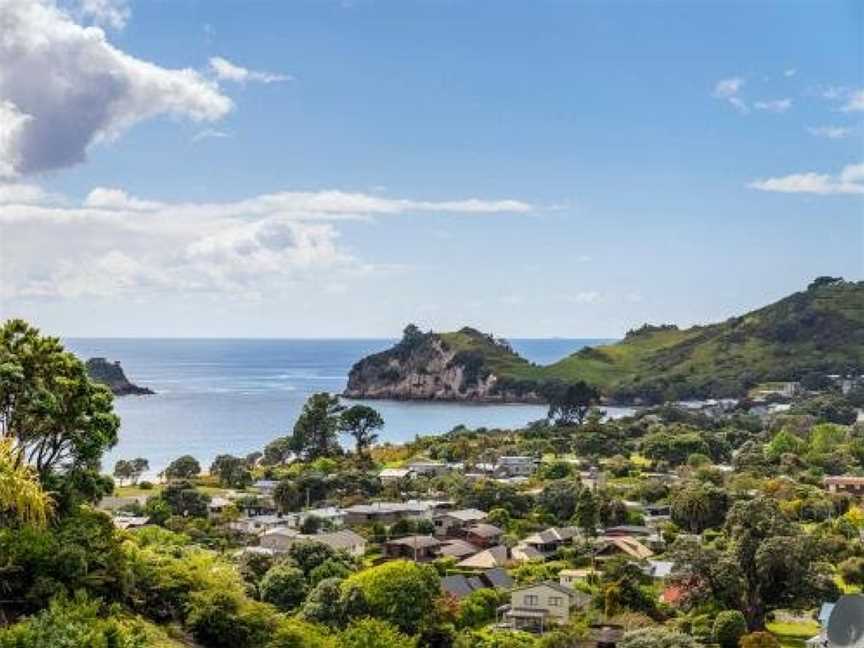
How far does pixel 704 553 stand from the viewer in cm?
2778

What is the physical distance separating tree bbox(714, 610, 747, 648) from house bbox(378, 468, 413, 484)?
2888 cm

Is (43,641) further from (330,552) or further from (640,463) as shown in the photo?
(640,463)

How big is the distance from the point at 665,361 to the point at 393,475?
81.7m

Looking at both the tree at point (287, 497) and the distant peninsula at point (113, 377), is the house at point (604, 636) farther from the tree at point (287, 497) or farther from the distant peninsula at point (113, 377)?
the distant peninsula at point (113, 377)

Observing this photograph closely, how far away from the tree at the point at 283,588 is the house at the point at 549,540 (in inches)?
484

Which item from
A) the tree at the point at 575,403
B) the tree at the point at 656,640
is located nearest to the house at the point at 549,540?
the tree at the point at 656,640

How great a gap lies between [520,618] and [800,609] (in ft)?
24.3

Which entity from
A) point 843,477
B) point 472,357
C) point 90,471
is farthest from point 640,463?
point 472,357

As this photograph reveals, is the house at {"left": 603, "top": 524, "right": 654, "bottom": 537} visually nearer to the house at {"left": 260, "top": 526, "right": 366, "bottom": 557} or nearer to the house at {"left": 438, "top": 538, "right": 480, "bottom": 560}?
the house at {"left": 438, "top": 538, "right": 480, "bottom": 560}

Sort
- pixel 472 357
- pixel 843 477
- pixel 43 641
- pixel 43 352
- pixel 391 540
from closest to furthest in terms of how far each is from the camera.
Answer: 1. pixel 43 641
2. pixel 43 352
3. pixel 391 540
4. pixel 843 477
5. pixel 472 357

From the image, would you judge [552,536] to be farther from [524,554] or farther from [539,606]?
[539,606]

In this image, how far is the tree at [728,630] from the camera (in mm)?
25516

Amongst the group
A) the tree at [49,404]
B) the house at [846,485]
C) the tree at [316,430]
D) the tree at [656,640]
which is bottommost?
the tree at [656,640]

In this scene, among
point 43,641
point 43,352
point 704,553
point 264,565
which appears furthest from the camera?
point 264,565
